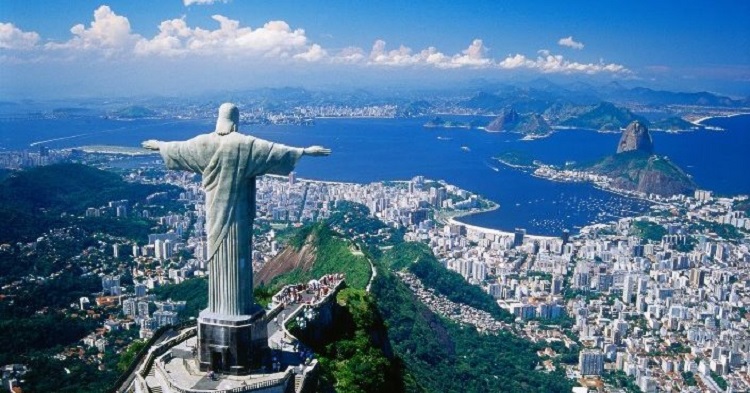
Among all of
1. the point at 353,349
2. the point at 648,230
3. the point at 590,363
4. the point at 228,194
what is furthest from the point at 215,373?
the point at 648,230

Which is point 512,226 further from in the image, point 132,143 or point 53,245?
point 132,143

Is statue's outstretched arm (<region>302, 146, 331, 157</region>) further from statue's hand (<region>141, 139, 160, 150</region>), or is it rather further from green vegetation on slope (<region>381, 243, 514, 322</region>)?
green vegetation on slope (<region>381, 243, 514, 322</region>)

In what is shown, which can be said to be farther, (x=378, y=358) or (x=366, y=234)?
(x=366, y=234)

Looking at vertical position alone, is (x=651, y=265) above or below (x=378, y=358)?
below

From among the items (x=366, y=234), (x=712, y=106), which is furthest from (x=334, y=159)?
(x=712, y=106)

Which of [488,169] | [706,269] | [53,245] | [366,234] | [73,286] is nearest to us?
[73,286]

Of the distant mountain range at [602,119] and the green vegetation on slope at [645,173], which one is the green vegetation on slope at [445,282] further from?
the distant mountain range at [602,119]

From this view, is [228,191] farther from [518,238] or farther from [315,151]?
[518,238]
